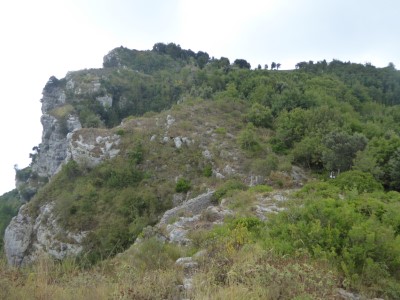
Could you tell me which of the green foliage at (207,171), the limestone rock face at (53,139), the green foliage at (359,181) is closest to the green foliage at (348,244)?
the green foliage at (359,181)

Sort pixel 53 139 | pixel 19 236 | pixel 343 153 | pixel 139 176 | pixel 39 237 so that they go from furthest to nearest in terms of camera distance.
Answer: pixel 53 139, pixel 19 236, pixel 139 176, pixel 39 237, pixel 343 153

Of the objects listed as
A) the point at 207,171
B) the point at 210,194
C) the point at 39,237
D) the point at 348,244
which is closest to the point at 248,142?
the point at 207,171

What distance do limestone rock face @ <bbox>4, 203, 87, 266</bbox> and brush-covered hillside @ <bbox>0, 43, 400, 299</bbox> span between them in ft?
0.44

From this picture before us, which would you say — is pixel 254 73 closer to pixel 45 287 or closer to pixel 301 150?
pixel 301 150

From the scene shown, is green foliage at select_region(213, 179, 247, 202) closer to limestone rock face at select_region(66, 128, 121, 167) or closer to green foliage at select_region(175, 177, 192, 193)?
green foliage at select_region(175, 177, 192, 193)

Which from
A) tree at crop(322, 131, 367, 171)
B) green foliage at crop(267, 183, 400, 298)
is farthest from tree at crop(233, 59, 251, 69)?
green foliage at crop(267, 183, 400, 298)

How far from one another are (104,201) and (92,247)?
410 cm

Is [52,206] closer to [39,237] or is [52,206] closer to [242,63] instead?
[39,237]

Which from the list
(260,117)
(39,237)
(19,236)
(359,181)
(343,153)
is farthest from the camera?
(260,117)

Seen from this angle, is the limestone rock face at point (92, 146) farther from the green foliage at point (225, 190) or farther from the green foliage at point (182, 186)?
the green foliage at point (225, 190)

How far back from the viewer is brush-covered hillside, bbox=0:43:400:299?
15.0 ft

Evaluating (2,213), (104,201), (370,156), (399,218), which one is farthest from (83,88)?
(399,218)

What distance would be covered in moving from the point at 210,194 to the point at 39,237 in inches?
602

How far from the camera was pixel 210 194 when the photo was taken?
18.9 metres
